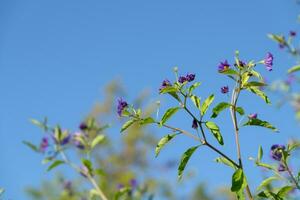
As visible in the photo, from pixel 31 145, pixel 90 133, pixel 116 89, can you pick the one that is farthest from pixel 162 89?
pixel 116 89

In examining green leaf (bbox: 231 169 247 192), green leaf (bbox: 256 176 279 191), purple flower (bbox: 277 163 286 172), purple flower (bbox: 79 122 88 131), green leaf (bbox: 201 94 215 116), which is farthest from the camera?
purple flower (bbox: 79 122 88 131)

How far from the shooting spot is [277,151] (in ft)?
8.82

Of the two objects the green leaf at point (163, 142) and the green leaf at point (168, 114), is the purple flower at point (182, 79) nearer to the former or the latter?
the green leaf at point (168, 114)

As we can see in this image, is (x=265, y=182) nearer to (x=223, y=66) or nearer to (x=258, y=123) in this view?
(x=258, y=123)

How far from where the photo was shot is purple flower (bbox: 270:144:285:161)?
262 cm

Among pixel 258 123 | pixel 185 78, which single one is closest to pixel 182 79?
pixel 185 78

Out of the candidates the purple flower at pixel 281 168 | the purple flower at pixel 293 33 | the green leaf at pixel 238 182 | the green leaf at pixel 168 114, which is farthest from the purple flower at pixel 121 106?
the purple flower at pixel 293 33

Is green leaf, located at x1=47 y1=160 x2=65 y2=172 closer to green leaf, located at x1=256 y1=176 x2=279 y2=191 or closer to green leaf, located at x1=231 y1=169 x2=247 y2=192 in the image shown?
green leaf, located at x1=256 y1=176 x2=279 y2=191

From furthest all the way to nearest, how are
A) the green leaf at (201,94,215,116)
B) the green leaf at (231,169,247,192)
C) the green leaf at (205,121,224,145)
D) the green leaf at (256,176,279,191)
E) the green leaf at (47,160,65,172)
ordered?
the green leaf at (47,160,65,172), the green leaf at (256,176,279,191), the green leaf at (201,94,215,116), the green leaf at (205,121,224,145), the green leaf at (231,169,247,192)

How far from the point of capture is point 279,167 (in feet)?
9.54

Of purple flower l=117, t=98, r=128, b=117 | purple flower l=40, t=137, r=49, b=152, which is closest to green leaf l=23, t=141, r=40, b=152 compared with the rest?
purple flower l=40, t=137, r=49, b=152

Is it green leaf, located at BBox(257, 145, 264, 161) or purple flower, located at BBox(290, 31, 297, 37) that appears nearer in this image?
green leaf, located at BBox(257, 145, 264, 161)

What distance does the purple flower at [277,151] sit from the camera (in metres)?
2.62

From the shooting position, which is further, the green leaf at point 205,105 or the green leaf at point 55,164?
the green leaf at point 55,164
